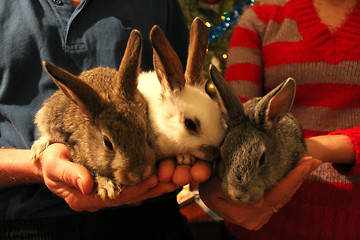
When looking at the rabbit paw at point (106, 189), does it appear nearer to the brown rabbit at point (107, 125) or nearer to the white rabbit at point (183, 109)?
the brown rabbit at point (107, 125)

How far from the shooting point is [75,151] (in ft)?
2.96

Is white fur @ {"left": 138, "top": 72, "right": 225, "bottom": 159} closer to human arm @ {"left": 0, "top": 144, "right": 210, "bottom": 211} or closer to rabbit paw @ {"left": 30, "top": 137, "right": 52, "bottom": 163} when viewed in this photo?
human arm @ {"left": 0, "top": 144, "right": 210, "bottom": 211}

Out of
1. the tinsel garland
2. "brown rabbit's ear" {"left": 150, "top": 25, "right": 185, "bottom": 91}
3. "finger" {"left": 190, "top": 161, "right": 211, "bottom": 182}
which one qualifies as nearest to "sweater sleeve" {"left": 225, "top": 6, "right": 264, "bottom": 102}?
"brown rabbit's ear" {"left": 150, "top": 25, "right": 185, "bottom": 91}

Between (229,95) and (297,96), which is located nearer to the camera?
(229,95)

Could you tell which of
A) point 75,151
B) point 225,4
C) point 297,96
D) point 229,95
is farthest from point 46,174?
→ point 225,4

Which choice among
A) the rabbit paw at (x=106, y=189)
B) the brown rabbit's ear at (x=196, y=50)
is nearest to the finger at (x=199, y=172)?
the rabbit paw at (x=106, y=189)

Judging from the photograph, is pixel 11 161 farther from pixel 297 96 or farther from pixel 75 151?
pixel 297 96

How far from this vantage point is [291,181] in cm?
91

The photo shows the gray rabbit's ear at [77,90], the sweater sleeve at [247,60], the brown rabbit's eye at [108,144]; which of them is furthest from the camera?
the sweater sleeve at [247,60]

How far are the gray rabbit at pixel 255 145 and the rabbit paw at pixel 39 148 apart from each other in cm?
69

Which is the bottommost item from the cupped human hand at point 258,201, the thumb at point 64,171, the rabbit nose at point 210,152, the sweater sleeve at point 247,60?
the cupped human hand at point 258,201

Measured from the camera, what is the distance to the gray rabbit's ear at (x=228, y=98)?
88cm

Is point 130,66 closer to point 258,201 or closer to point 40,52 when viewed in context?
point 40,52

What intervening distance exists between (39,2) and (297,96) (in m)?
1.32
